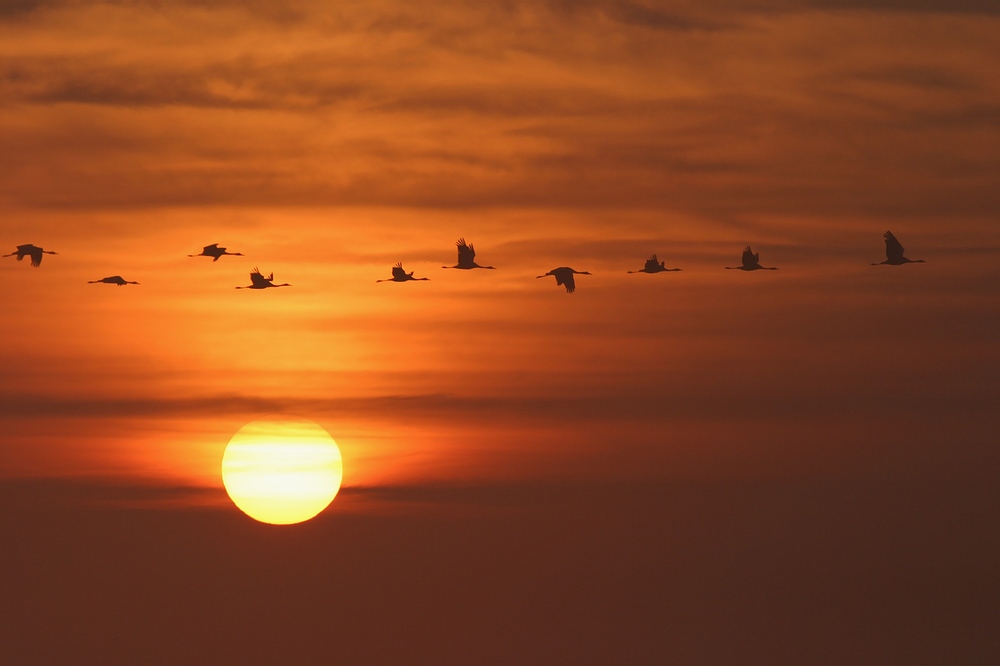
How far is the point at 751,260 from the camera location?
A: 282ft

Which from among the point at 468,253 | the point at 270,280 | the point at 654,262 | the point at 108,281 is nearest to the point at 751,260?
the point at 654,262

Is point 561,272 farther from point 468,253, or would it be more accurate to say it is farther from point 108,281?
point 108,281

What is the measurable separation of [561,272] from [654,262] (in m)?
4.57

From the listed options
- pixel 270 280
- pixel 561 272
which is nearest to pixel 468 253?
pixel 561 272

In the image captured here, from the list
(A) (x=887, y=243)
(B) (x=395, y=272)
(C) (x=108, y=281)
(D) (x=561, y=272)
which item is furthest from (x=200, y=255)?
(A) (x=887, y=243)

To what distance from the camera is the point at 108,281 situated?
84.1 meters

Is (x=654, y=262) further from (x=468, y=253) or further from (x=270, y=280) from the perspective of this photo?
(x=270, y=280)

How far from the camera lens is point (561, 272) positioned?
279 ft

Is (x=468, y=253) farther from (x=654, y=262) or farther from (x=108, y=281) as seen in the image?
(x=108, y=281)

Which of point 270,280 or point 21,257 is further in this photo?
point 270,280

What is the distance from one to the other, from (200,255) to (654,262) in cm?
2117

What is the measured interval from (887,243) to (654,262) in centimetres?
1080

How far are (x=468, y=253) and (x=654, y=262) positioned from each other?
8837 millimetres

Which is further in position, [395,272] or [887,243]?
[395,272]
